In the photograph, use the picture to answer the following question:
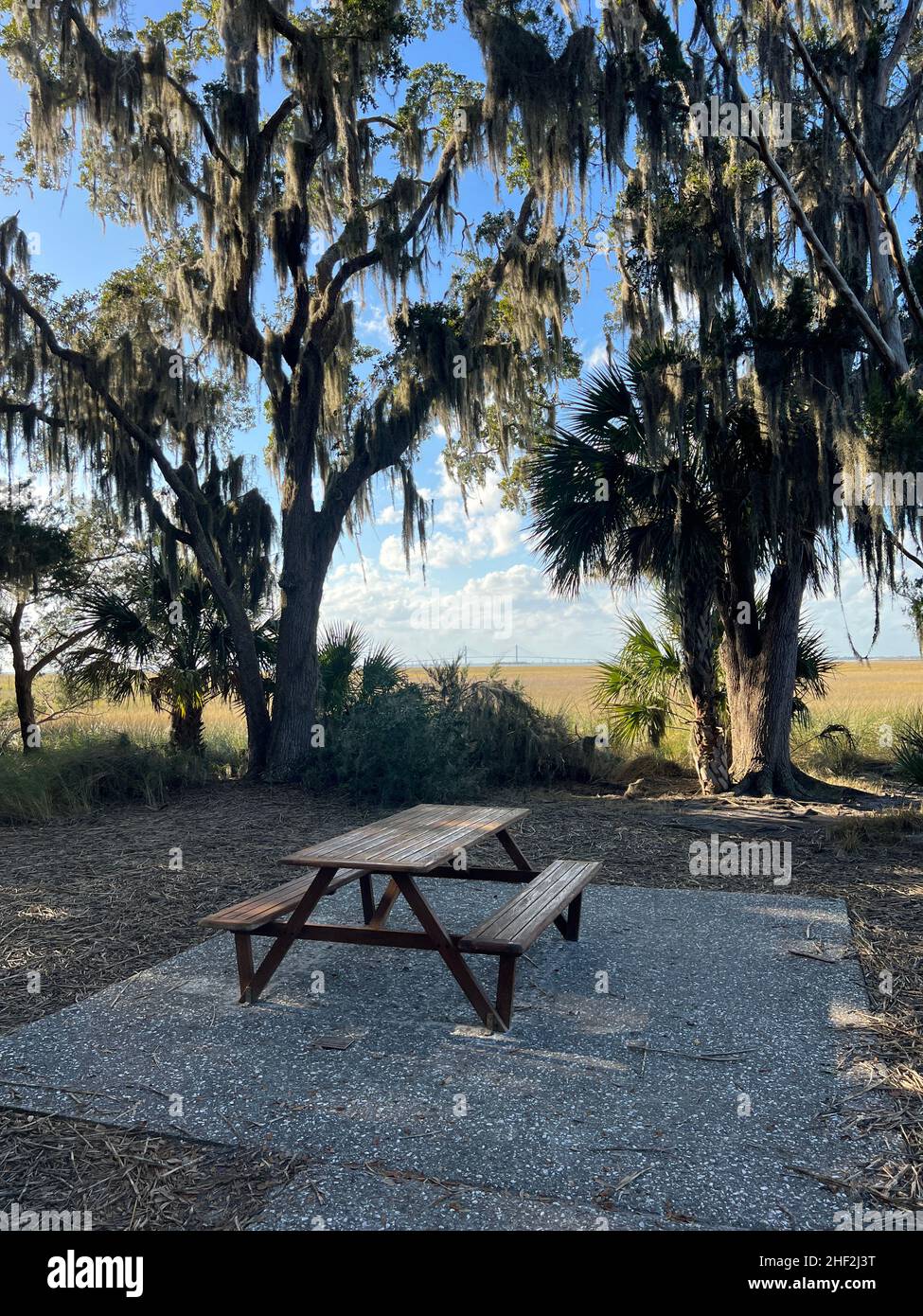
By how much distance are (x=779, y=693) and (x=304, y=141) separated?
824 centimetres

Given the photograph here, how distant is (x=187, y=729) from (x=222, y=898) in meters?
6.35

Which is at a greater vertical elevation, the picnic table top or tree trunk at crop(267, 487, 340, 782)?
tree trunk at crop(267, 487, 340, 782)

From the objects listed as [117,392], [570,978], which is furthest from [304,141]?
[570,978]

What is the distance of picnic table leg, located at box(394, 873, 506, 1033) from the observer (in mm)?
3896

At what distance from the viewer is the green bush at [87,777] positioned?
31.1 feet

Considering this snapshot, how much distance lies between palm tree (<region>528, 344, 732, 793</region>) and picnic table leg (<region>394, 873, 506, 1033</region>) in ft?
20.5

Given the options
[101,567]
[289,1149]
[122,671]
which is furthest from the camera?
[101,567]

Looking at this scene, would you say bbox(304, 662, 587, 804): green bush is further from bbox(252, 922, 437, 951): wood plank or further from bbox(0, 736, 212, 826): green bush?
bbox(252, 922, 437, 951): wood plank

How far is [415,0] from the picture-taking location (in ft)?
38.1

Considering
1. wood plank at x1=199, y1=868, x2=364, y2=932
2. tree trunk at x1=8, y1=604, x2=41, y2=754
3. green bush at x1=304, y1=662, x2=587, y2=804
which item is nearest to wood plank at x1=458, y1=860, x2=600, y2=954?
wood plank at x1=199, y1=868, x2=364, y2=932

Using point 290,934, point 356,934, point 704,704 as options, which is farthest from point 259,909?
point 704,704

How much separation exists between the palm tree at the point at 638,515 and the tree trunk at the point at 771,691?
1.10ft

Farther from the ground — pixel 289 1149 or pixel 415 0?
pixel 415 0
